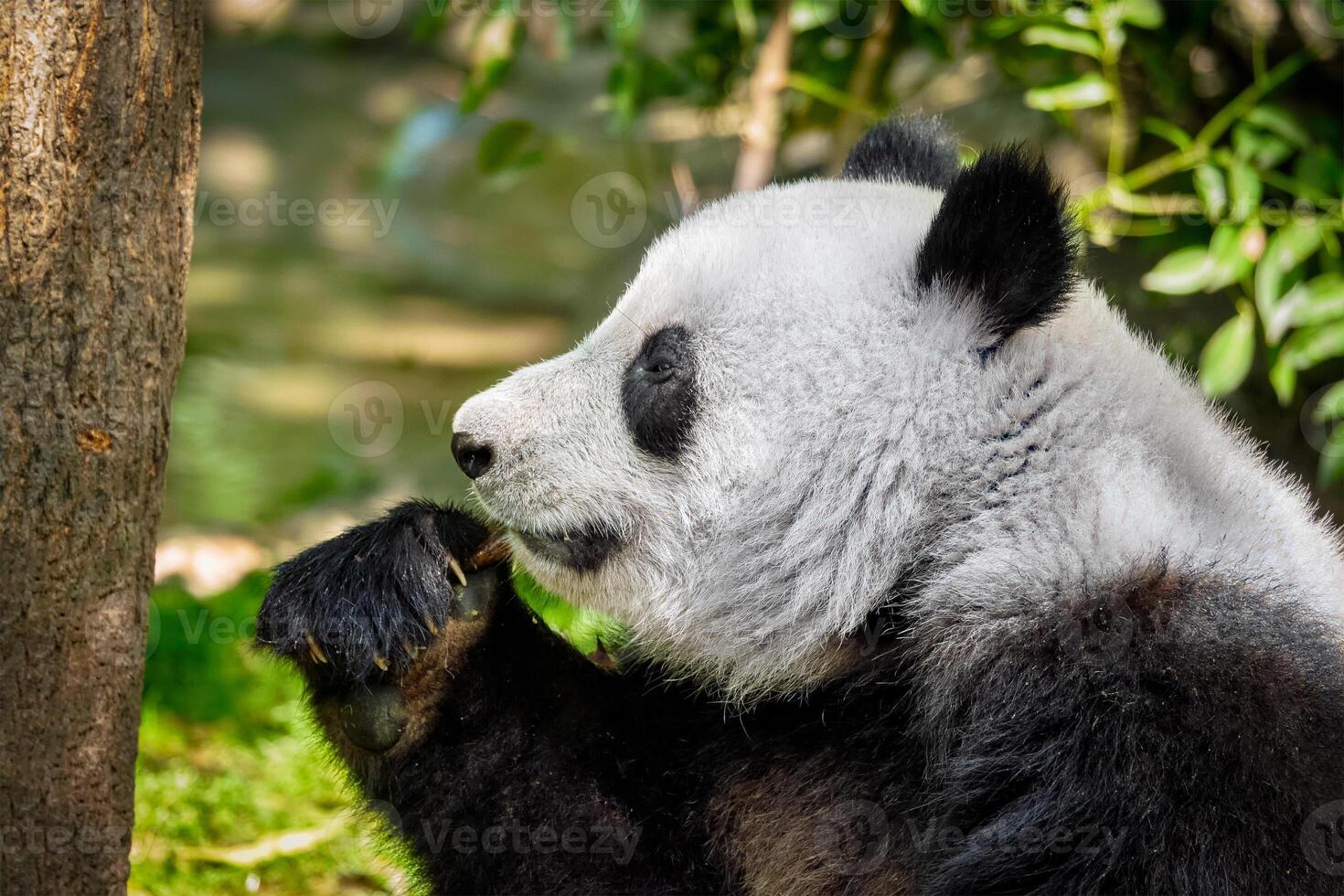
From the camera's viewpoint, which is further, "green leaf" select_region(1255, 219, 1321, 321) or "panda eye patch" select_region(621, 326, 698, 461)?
"green leaf" select_region(1255, 219, 1321, 321)

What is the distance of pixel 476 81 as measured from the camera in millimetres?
5070

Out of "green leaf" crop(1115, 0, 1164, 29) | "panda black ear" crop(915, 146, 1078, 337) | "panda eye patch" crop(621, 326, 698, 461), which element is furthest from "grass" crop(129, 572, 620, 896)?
"green leaf" crop(1115, 0, 1164, 29)

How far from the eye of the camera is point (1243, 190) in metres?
4.55

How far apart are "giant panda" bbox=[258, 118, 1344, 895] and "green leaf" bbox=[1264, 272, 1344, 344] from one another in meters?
1.69

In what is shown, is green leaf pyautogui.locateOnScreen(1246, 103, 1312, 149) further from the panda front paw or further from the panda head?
the panda front paw

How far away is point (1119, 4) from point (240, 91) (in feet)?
37.1

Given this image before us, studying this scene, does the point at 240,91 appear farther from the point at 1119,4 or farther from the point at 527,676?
the point at 527,676

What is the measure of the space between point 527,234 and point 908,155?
9.14 meters

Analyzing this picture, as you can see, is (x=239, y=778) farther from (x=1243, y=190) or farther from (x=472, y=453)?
(x=1243, y=190)

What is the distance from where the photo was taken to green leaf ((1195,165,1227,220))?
4.57 m

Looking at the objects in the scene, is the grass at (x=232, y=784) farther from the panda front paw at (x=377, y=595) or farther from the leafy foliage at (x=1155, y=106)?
the leafy foliage at (x=1155, y=106)

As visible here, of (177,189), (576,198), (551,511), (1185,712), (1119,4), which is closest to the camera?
(1185,712)

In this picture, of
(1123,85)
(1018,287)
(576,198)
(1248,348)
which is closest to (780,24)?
(1123,85)

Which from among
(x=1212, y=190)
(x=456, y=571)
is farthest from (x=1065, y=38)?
(x=456, y=571)
